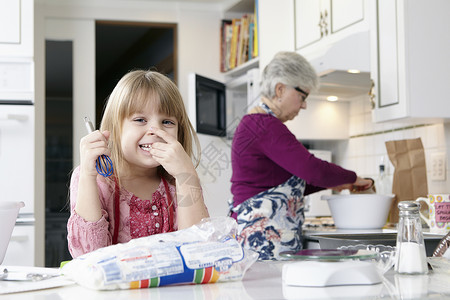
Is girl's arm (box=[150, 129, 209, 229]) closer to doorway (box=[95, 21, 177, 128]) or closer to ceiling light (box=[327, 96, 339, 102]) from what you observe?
ceiling light (box=[327, 96, 339, 102])

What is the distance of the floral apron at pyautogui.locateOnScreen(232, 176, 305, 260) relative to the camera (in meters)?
2.37

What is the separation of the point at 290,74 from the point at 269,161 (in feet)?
1.20

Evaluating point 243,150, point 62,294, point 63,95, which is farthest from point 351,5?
point 63,95

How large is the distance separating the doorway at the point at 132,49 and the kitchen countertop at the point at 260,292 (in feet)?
13.4

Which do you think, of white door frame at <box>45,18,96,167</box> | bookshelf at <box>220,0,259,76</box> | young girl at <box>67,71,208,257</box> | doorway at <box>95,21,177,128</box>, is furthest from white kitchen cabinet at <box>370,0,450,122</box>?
doorway at <box>95,21,177,128</box>

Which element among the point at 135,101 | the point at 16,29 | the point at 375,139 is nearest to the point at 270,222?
the point at 375,139

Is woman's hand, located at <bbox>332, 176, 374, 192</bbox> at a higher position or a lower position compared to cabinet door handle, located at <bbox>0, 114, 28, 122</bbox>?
lower

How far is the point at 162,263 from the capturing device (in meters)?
0.80

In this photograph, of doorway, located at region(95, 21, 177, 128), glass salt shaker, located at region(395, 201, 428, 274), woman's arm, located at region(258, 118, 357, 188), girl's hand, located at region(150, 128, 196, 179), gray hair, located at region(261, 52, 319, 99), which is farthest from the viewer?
doorway, located at region(95, 21, 177, 128)

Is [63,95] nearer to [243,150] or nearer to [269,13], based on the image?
[269,13]

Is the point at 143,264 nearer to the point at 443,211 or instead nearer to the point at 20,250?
the point at 443,211

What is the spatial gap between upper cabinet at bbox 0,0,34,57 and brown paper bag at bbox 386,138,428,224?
1.90 m

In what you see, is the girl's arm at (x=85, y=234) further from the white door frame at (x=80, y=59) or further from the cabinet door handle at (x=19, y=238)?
the white door frame at (x=80, y=59)

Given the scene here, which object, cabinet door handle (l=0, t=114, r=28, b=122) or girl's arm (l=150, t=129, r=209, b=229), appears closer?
girl's arm (l=150, t=129, r=209, b=229)
